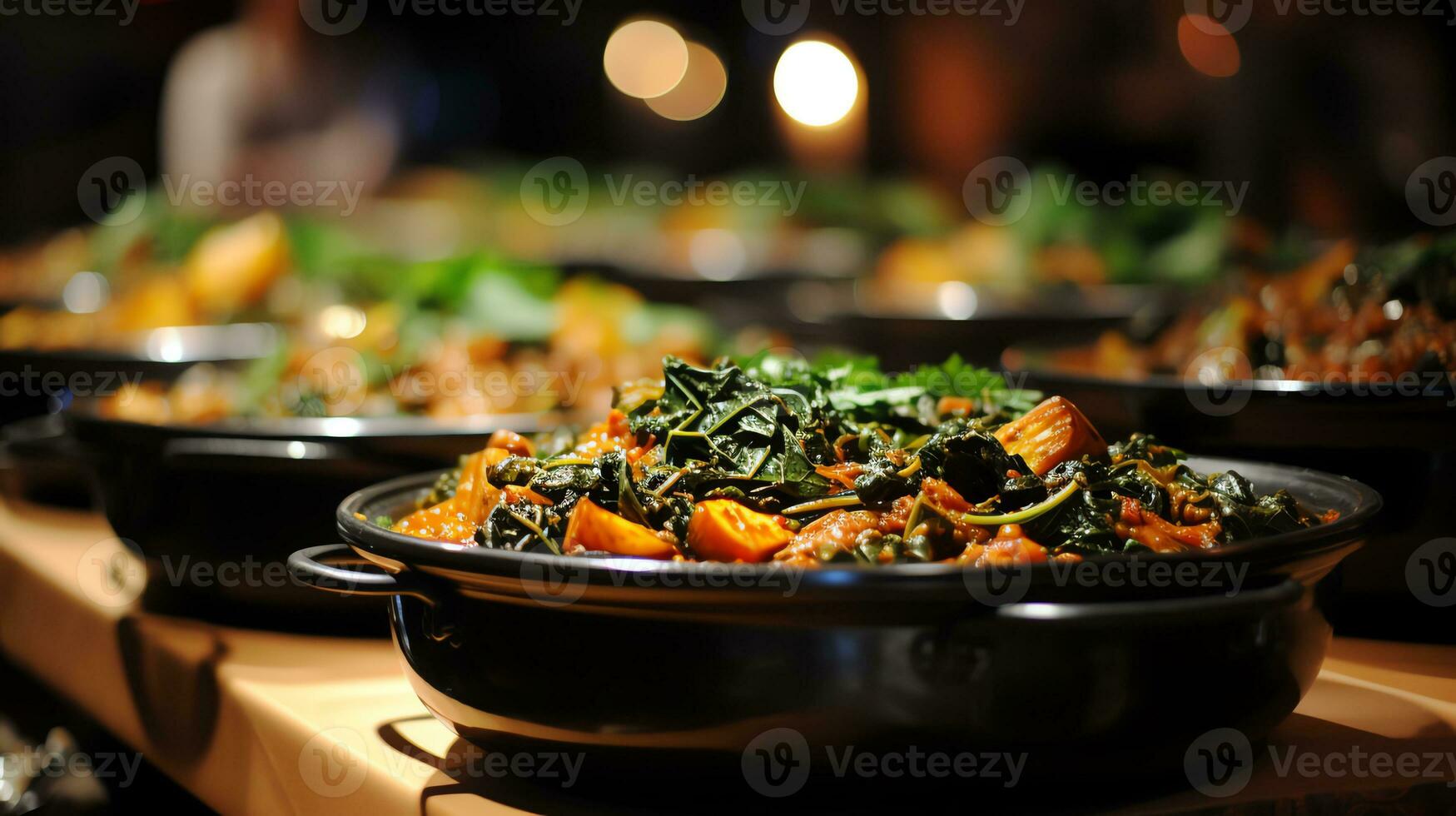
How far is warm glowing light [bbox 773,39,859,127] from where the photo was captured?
358 inches

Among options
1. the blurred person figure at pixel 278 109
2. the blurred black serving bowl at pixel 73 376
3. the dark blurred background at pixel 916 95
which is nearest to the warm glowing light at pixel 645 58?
the dark blurred background at pixel 916 95

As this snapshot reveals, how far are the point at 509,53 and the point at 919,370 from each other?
44.6 ft

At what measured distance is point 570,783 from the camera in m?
1.27

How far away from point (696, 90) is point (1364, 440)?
43.3ft

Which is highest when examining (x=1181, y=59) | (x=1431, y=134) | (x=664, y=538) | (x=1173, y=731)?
(x=1181, y=59)

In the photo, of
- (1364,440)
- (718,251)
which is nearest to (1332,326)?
(1364,440)

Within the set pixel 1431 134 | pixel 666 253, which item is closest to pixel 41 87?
pixel 666 253

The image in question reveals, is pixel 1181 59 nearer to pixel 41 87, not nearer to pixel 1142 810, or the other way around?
pixel 1142 810

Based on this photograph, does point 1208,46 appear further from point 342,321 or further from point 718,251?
point 342,321

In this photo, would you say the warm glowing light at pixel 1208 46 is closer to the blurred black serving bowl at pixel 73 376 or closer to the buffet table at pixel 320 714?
the blurred black serving bowl at pixel 73 376

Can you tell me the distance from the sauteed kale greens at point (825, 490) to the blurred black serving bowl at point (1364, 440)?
253 mm

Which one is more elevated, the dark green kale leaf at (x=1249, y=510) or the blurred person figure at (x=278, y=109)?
the blurred person figure at (x=278, y=109)

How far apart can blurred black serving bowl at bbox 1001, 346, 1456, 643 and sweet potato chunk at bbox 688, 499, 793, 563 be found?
2.76ft

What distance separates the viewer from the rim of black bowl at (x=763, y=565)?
102cm
